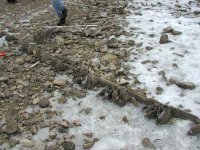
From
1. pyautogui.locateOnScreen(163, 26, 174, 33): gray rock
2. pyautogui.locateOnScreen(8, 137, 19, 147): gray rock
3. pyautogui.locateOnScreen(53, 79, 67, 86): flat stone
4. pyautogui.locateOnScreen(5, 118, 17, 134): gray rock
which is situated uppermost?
pyautogui.locateOnScreen(163, 26, 174, 33): gray rock

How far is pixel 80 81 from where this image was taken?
5383mm

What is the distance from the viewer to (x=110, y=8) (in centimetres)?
873

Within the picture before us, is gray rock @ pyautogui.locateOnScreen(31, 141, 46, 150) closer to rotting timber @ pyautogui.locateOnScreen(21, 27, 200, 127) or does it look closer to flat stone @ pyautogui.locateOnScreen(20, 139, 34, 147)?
flat stone @ pyautogui.locateOnScreen(20, 139, 34, 147)

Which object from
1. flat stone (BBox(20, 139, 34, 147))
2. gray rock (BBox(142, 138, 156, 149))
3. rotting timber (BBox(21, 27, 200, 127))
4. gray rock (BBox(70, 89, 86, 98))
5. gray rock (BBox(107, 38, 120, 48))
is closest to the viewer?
gray rock (BBox(142, 138, 156, 149))

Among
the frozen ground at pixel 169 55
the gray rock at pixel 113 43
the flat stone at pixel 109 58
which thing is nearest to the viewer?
the frozen ground at pixel 169 55

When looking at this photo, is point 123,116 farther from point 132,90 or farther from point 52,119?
point 52,119

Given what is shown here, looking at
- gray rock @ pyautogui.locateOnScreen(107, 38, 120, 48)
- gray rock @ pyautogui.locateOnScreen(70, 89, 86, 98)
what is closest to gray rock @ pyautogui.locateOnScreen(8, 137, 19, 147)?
gray rock @ pyautogui.locateOnScreen(70, 89, 86, 98)

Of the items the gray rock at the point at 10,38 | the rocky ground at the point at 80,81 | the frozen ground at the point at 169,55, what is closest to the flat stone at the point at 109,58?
the rocky ground at the point at 80,81

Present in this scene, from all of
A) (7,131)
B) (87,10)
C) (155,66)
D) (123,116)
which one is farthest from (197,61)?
(87,10)

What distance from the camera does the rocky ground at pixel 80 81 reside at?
14.1 ft

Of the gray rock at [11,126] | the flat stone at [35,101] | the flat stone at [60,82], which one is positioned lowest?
the gray rock at [11,126]

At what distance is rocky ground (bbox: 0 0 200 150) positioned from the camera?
14.1 ft

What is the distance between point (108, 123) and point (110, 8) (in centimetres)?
483

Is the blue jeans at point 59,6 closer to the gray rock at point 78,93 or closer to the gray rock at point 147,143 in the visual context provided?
the gray rock at point 78,93
